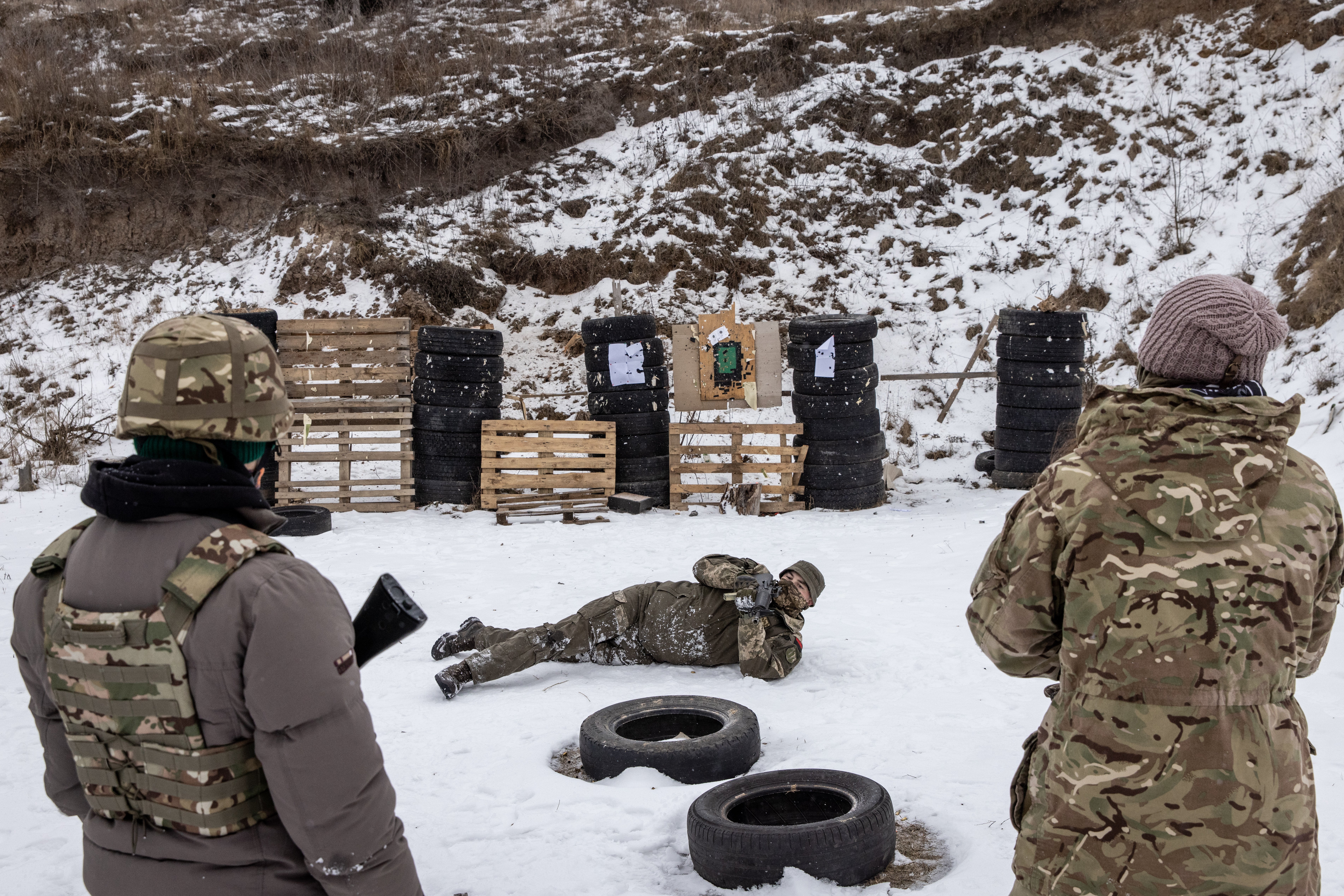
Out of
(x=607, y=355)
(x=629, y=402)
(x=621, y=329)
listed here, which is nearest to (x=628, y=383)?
(x=629, y=402)

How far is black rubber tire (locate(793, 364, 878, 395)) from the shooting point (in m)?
11.2

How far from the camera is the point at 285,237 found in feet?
57.2

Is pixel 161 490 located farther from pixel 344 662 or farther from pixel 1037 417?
pixel 1037 417

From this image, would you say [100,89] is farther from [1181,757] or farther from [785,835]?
[1181,757]

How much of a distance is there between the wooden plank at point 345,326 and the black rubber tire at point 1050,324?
24.8 ft

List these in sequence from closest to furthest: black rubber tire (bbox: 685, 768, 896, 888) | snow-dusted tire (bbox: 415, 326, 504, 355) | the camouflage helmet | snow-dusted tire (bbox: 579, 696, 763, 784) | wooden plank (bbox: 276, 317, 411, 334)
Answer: the camouflage helmet < black rubber tire (bbox: 685, 768, 896, 888) < snow-dusted tire (bbox: 579, 696, 763, 784) < snow-dusted tire (bbox: 415, 326, 504, 355) < wooden plank (bbox: 276, 317, 411, 334)

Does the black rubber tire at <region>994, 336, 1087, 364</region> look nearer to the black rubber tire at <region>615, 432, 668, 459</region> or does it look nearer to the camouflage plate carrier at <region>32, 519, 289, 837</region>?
the black rubber tire at <region>615, 432, 668, 459</region>

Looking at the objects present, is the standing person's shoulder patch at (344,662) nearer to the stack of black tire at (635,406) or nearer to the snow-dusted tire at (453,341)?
the stack of black tire at (635,406)

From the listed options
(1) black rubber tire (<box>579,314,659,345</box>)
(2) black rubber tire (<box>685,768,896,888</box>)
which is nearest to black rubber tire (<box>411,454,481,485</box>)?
(1) black rubber tire (<box>579,314,659,345</box>)

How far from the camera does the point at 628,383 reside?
37.9 ft

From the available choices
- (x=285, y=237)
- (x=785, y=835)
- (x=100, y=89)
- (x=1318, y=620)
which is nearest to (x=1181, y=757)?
(x=1318, y=620)

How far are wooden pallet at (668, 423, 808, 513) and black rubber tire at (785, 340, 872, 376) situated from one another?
724 millimetres

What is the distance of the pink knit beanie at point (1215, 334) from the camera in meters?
1.95

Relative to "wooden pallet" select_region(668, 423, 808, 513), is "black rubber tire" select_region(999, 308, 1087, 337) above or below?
above
